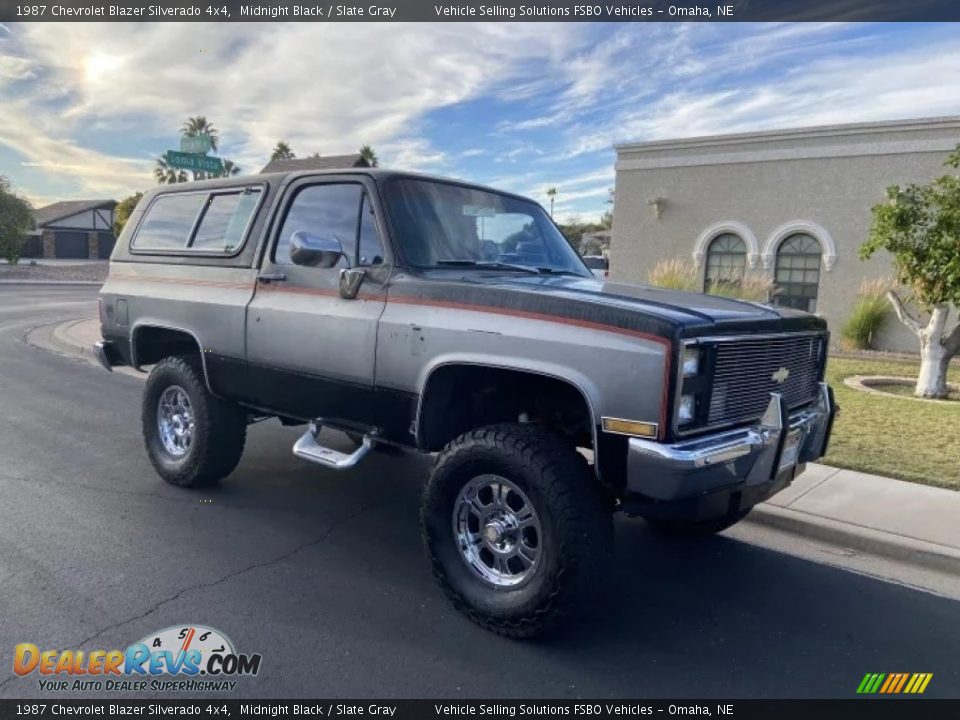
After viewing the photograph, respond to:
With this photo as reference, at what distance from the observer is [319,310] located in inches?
165

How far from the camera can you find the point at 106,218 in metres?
66.2

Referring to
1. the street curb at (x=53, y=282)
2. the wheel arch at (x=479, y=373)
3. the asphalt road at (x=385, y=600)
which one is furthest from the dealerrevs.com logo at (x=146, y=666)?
the street curb at (x=53, y=282)

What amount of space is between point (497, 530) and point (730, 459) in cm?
115

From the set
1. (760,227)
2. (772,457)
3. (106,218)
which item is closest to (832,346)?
(760,227)

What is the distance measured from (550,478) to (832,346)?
14500 millimetres

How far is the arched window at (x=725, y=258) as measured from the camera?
17.7m

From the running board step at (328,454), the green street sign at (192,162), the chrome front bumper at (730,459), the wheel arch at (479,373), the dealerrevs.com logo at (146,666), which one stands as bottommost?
the dealerrevs.com logo at (146,666)

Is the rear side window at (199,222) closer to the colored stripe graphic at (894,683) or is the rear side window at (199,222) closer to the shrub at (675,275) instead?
the colored stripe graphic at (894,683)

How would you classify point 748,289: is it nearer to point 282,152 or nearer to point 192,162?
point 192,162

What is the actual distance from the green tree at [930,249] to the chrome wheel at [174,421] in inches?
341

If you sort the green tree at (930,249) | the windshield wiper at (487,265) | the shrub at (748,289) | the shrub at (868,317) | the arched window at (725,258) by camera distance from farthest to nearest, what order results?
the arched window at (725,258) < the shrub at (868,317) < the shrub at (748,289) < the green tree at (930,249) < the windshield wiper at (487,265)

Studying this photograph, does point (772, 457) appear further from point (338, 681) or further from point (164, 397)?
point (164, 397)

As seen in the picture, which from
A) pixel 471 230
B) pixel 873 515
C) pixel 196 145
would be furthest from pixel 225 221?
pixel 196 145

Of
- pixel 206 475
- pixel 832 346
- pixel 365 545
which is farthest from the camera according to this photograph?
pixel 832 346
